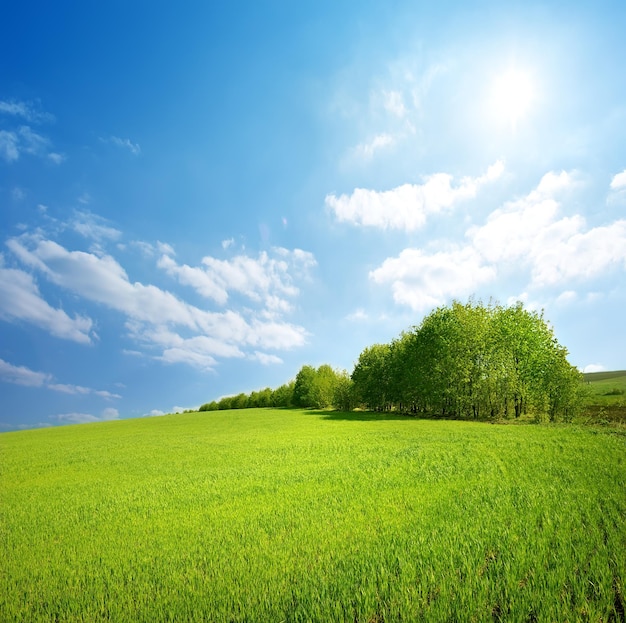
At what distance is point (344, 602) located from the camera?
4.61 metres

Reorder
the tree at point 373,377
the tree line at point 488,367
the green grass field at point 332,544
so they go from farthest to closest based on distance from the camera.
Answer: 1. the tree at point 373,377
2. the tree line at point 488,367
3. the green grass field at point 332,544

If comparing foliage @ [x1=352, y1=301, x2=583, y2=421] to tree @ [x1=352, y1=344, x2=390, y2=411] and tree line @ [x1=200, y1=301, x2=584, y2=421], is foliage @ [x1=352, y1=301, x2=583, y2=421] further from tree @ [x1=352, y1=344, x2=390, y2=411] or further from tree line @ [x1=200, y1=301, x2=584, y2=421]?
tree @ [x1=352, y1=344, x2=390, y2=411]

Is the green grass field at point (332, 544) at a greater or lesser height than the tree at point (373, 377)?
lesser

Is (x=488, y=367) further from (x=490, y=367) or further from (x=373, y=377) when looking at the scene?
(x=373, y=377)

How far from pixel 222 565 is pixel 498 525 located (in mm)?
5523

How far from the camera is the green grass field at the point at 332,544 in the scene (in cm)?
470

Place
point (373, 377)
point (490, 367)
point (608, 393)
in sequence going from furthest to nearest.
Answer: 1. point (373, 377)
2. point (608, 393)
3. point (490, 367)

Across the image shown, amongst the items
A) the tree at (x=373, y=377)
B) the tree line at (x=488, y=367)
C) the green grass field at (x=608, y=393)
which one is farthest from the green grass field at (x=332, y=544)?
the tree at (x=373, y=377)

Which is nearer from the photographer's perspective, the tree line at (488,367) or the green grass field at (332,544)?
the green grass field at (332,544)

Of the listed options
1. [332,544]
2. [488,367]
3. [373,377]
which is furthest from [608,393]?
[332,544]

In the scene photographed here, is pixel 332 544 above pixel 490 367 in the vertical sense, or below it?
below

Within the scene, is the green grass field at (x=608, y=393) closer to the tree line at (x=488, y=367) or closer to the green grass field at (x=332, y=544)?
the tree line at (x=488, y=367)

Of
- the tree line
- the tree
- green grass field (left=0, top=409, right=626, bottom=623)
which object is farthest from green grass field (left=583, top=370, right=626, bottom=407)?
green grass field (left=0, top=409, right=626, bottom=623)

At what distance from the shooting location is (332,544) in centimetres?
641
